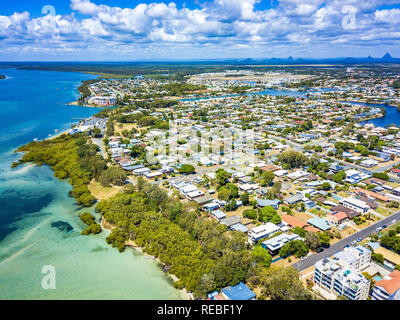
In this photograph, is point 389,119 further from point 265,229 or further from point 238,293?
point 238,293

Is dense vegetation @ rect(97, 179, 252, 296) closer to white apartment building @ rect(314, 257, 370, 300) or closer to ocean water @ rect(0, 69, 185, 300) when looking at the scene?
ocean water @ rect(0, 69, 185, 300)

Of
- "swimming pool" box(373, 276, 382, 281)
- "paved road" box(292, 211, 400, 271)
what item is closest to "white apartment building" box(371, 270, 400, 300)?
"swimming pool" box(373, 276, 382, 281)

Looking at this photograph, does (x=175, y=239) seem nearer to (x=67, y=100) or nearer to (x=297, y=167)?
(x=297, y=167)

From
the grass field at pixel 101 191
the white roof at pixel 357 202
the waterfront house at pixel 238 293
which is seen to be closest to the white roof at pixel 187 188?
the grass field at pixel 101 191

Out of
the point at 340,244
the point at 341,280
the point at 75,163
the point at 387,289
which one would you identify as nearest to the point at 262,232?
the point at 340,244

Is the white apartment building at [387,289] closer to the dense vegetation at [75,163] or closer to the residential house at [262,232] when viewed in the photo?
the residential house at [262,232]
